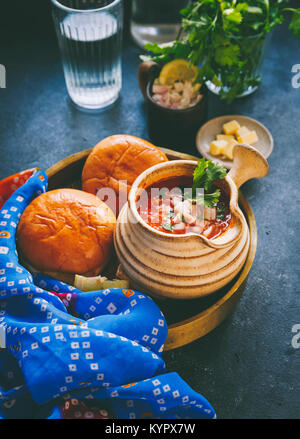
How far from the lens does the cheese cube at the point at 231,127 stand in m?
1.67

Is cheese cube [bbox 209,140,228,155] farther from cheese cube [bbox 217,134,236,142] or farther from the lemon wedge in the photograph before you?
the lemon wedge

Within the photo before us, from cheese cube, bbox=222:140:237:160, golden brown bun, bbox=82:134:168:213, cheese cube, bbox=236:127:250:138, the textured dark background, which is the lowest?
the textured dark background

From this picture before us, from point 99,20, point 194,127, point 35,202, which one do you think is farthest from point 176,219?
point 99,20

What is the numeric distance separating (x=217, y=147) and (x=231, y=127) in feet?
0.42

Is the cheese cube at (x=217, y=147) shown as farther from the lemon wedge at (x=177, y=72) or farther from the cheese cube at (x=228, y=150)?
the lemon wedge at (x=177, y=72)

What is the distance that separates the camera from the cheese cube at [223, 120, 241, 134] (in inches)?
65.9

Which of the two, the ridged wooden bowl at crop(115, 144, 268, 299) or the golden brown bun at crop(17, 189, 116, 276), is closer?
the ridged wooden bowl at crop(115, 144, 268, 299)

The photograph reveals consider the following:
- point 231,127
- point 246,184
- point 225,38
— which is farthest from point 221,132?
point 225,38

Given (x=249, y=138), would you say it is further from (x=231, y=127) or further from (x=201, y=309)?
(x=201, y=309)

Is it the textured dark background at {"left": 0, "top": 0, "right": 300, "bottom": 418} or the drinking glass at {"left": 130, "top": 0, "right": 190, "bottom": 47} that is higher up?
the drinking glass at {"left": 130, "top": 0, "right": 190, "bottom": 47}

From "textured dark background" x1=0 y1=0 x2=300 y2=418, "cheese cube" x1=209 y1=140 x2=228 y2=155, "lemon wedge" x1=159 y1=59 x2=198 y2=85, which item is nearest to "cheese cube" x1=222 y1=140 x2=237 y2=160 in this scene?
"cheese cube" x1=209 y1=140 x2=228 y2=155

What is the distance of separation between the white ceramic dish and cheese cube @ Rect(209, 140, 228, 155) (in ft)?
0.05

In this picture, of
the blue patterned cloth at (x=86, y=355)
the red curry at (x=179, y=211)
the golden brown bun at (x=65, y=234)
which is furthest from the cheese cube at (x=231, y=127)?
the blue patterned cloth at (x=86, y=355)

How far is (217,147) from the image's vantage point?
5.28 feet
